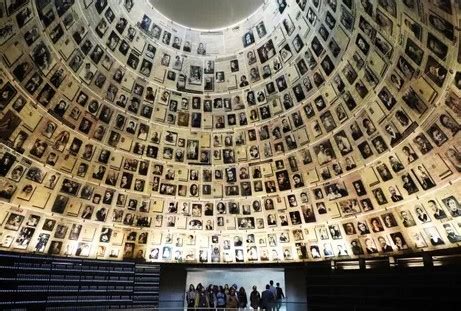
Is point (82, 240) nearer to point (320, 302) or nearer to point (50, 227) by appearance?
point (50, 227)

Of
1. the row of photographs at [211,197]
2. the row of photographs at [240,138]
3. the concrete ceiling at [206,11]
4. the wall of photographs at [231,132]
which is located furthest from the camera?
the concrete ceiling at [206,11]

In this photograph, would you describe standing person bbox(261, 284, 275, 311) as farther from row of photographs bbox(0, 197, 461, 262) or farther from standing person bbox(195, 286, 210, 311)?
standing person bbox(195, 286, 210, 311)

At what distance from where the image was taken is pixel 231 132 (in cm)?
1902

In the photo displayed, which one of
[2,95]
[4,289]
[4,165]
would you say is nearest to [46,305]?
[4,289]

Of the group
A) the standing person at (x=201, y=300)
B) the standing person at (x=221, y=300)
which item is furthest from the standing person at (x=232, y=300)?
the standing person at (x=201, y=300)

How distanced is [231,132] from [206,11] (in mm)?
5724

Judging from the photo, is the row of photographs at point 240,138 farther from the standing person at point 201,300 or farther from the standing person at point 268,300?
the standing person at point 201,300

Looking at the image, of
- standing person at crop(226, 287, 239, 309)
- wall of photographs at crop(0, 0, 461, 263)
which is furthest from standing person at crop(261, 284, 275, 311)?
wall of photographs at crop(0, 0, 461, 263)

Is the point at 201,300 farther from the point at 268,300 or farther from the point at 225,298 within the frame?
the point at 268,300

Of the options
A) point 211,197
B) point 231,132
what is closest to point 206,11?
point 231,132

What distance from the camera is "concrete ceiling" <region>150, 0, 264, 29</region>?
1694 cm

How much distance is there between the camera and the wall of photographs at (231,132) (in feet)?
43.5

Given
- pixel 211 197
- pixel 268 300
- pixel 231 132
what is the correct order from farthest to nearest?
pixel 211 197, pixel 231 132, pixel 268 300

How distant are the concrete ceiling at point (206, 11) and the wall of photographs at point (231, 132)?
0.39 metres
